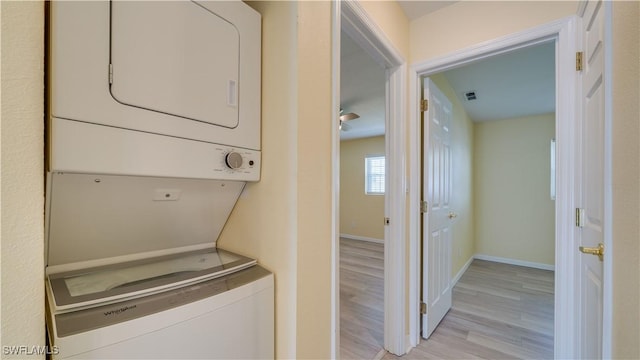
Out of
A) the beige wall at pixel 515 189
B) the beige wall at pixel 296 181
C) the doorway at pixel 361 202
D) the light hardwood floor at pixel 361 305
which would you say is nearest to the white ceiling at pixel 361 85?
the doorway at pixel 361 202

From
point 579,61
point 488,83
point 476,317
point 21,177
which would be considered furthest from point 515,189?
point 21,177

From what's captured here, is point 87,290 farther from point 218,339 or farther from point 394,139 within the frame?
point 394,139

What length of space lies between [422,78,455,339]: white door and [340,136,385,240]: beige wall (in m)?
3.09

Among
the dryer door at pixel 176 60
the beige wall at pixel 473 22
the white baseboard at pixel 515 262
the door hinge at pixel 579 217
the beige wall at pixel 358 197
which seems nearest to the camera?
the dryer door at pixel 176 60

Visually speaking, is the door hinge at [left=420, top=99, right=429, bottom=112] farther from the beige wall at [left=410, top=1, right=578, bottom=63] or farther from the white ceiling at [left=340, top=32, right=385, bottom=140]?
the white ceiling at [left=340, top=32, right=385, bottom=140]

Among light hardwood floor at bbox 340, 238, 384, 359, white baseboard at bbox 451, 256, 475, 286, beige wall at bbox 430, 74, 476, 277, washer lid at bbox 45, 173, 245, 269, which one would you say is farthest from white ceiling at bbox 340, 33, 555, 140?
white baseboard at bbox 451, 256, 475, 286

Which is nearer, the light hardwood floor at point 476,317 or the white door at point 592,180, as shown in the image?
the white door at point 592,180

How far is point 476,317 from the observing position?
2248 mm

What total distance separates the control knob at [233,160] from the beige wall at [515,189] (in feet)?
14.9

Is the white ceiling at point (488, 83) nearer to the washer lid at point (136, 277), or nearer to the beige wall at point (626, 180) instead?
the beige wall at point (626, 180)

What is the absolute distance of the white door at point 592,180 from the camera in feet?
3.27

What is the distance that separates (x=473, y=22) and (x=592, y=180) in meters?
1.19

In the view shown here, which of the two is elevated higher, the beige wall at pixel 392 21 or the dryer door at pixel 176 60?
the beige wall at pixel 392 21

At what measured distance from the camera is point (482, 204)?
4.23 meters
